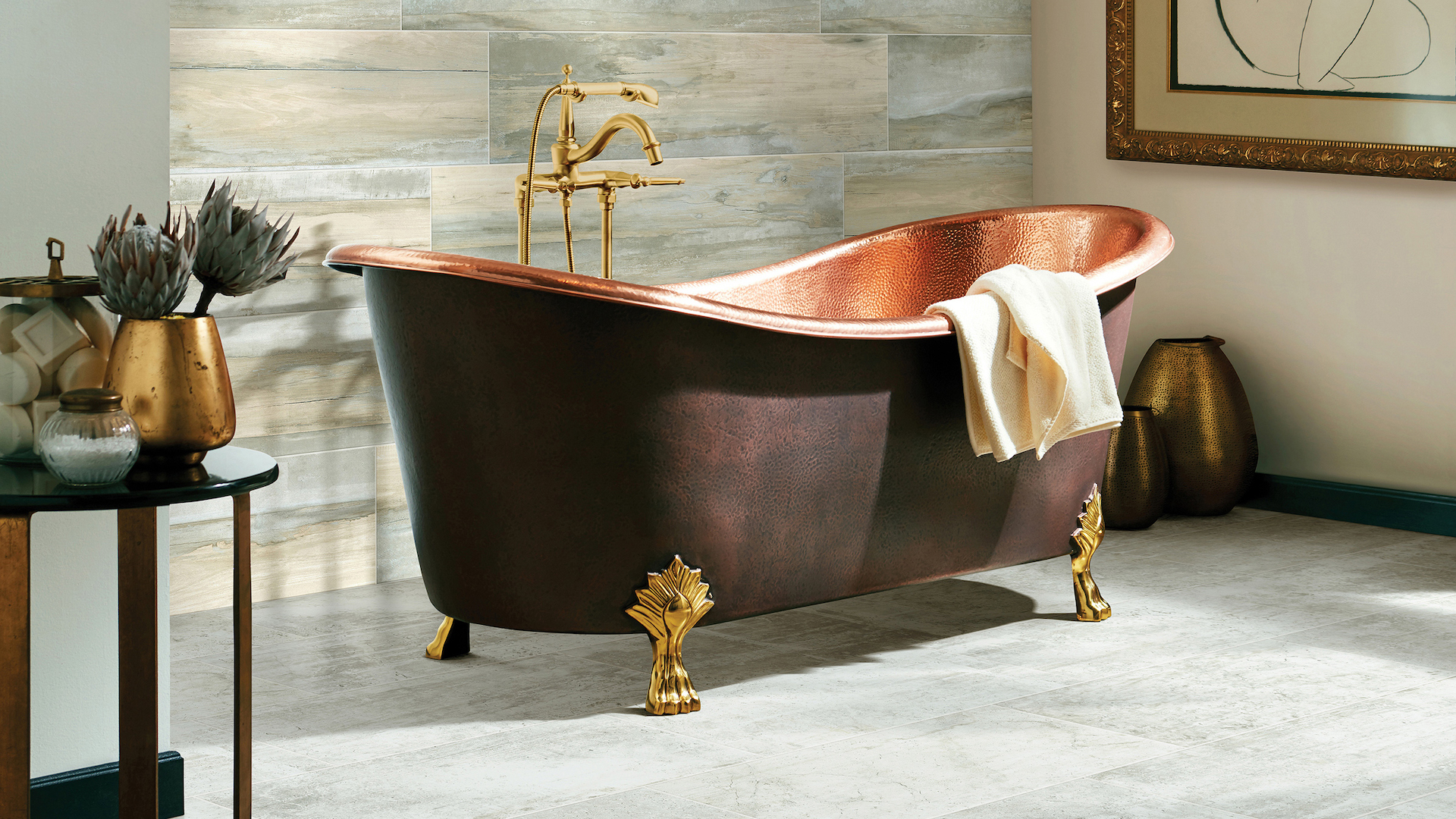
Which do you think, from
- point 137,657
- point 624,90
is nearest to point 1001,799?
point 137,657

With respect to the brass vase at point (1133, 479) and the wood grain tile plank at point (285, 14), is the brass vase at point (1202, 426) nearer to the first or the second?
the brass vase at point (1133, 479)

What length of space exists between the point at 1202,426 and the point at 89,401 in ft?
10.1

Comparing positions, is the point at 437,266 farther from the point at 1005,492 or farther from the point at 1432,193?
the point at 1432,193

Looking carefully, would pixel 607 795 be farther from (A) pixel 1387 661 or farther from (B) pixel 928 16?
(B) pixel 928 16

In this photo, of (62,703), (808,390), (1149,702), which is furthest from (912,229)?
(62,703)

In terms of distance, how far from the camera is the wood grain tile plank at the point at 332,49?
10.7 ft

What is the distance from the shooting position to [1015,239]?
3.62 meters

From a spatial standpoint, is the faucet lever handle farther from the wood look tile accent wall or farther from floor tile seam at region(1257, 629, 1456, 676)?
floor tile seam at region(1257, 629, 1456, 676)

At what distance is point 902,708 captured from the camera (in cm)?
266

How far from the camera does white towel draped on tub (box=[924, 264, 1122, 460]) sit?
279 cm

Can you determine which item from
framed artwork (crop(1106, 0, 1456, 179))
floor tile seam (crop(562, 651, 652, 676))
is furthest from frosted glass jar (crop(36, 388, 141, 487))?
framed artwork (crop(1106, 0, 1456, 179))

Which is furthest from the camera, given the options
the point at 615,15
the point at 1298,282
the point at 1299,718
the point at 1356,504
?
the point at 1298,282

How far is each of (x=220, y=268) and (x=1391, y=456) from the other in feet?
10.4

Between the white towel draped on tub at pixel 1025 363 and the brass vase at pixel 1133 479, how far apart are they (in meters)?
1.10
